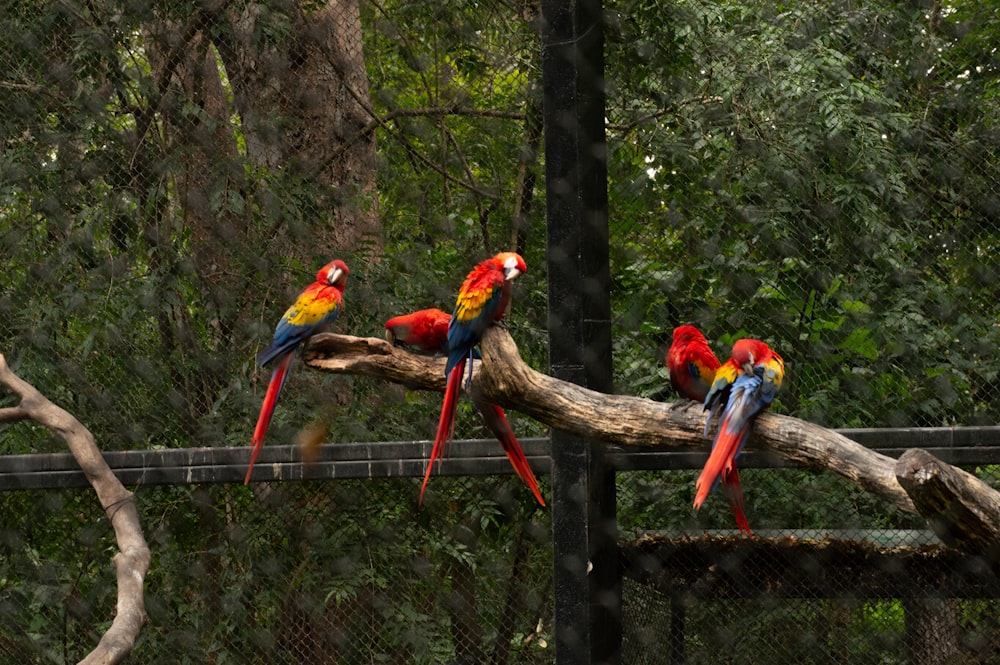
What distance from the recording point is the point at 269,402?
1.73 meters

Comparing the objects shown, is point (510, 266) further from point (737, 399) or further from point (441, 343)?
Answer: point (737, 399)

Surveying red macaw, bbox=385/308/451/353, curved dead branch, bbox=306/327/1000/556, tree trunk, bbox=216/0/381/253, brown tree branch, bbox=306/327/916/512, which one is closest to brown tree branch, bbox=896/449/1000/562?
curved dead branch, bbox=306/327/1000/556

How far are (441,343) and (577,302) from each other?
0.80 ft

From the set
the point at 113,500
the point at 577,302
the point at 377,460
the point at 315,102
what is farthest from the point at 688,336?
the point at 315,102

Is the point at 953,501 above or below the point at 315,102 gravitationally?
below

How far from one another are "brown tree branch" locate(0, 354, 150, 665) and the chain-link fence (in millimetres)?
112

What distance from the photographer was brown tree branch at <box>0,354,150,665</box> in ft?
5.84

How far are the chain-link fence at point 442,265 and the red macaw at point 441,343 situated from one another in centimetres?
29

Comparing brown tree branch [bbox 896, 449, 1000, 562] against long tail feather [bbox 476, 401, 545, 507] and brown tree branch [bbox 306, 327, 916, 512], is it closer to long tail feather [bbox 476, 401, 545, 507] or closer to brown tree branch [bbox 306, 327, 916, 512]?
brown tree branch [bbox 306, 327, 916, 512]

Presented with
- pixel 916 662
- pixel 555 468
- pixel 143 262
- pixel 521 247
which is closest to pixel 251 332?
pixel 143 262

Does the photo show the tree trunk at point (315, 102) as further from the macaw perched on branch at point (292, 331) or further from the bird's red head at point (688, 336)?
the bird's red head at point (688, 336)

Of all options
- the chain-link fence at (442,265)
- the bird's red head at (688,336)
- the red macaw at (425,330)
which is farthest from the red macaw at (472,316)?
the chain-link fence at (442,265)

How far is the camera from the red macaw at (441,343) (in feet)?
5.41

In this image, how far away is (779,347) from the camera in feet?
6.16
